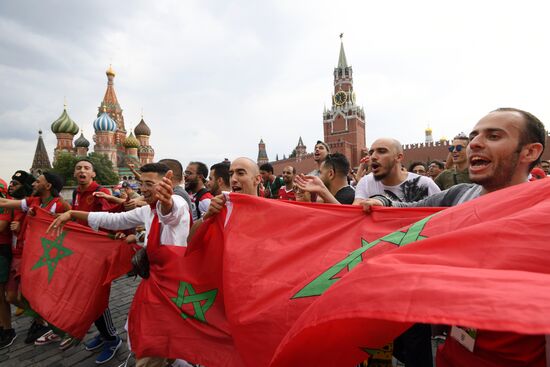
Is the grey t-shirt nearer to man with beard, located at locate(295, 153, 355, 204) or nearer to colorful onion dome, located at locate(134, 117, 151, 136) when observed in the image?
man with beard, located at locate(295, 153, 355, 204)

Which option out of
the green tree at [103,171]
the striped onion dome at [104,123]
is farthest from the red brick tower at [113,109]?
the green tree at [103,171]

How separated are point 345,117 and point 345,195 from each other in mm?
66778

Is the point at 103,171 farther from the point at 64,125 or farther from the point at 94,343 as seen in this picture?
the point at 94,343

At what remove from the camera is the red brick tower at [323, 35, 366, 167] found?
211ft

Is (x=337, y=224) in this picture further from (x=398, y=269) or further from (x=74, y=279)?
(x=74, y=279)

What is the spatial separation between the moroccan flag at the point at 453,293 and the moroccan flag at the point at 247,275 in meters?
0.44

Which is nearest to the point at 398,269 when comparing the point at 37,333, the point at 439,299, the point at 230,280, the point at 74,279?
the point at 439,299

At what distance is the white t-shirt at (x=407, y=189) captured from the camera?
2.98 metres

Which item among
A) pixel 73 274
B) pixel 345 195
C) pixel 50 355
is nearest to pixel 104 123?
pixel 50 355

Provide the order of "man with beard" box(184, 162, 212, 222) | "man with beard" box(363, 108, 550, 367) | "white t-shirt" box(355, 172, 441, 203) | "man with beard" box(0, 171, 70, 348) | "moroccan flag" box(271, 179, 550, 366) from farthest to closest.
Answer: "man with beard" box(184, 162, 212, 222), "man with beard" box(0, 171, 70, 348), "white t-shirt" box(355, 172, 441, 203), "man with beard" box(363, 108, 550, 367), "moroccan flag" box(271, 179, 550, 366)

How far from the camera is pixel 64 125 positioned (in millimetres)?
52656

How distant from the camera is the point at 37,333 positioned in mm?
3916

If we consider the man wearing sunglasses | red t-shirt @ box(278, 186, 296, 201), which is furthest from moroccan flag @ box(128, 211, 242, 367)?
red t-shirt @ box(278, 186, 296, 201)

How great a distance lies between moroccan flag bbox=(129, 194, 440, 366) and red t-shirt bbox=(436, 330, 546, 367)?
54 cm
